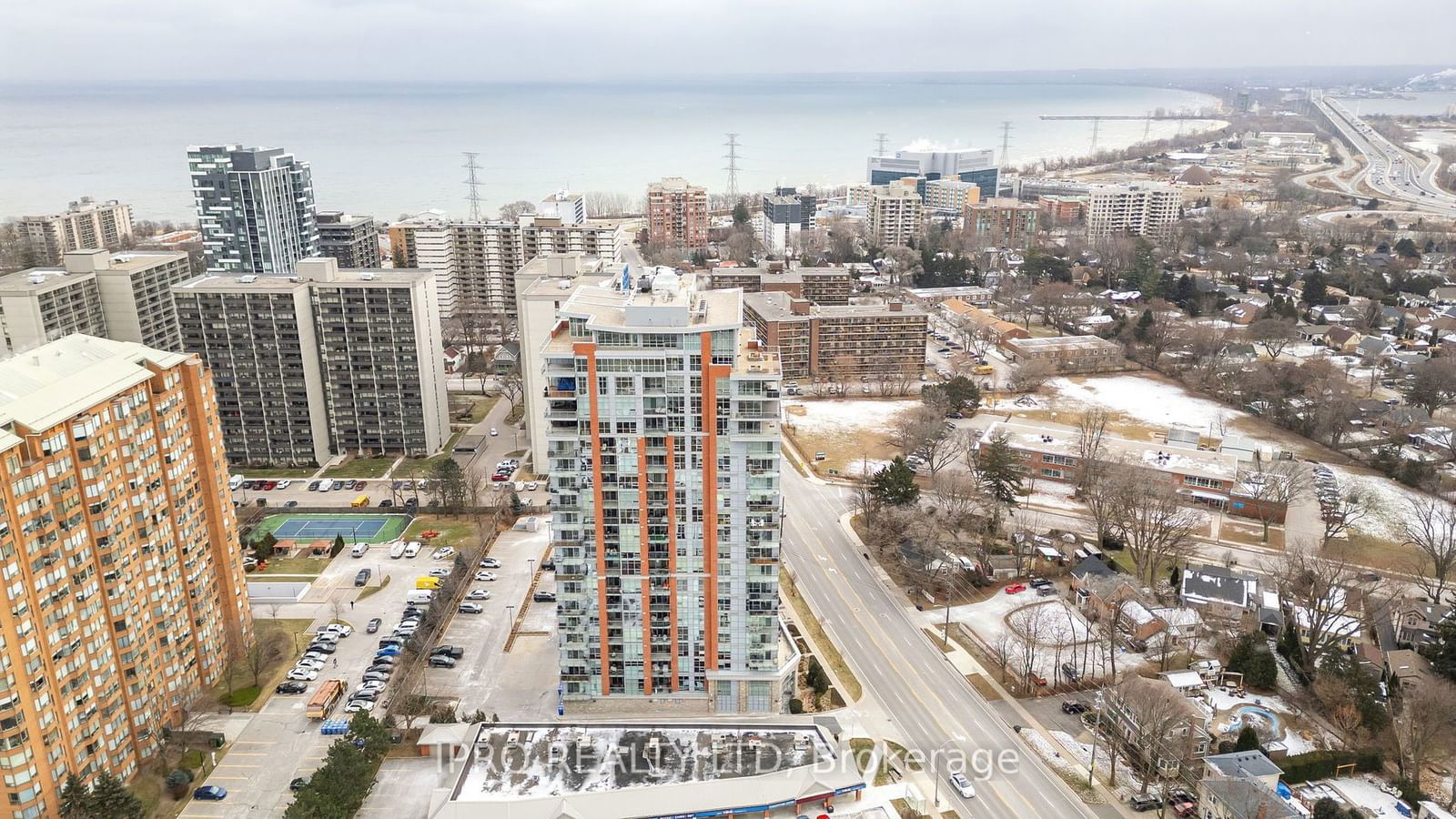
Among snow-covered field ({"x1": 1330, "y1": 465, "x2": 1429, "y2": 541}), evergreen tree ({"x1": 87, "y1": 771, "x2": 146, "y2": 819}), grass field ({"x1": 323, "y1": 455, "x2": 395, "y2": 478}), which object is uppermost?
evergreen tree ({"x1": 87, "y1": 771, "x2": 146, "y2": 819})

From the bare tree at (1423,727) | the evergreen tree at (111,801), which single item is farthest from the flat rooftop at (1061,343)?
the evergreen tree at (111,801)

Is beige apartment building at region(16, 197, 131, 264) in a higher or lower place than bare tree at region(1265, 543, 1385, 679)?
higher

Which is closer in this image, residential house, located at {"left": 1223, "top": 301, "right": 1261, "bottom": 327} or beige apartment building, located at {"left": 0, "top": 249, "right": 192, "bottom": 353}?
beige apartment building, located at {"left": 0, "top": 249, "right": 192, "bottom": 353}

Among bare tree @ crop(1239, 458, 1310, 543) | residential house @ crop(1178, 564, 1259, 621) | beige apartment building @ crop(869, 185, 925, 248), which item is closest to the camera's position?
residential house @ crop(1178, 564, 1259, 621)

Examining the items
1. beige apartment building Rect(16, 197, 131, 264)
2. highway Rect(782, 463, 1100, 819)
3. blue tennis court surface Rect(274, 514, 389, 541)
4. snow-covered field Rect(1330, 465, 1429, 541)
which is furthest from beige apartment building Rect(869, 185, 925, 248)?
beige apartment building Rect(16, 197, 131, 264)

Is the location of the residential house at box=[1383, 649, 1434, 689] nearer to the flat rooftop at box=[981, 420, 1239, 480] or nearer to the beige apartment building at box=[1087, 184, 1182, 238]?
the flat rooftop at box=[981, 420, 1239, 480]

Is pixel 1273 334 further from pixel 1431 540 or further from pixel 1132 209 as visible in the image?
pixel 1132 209
